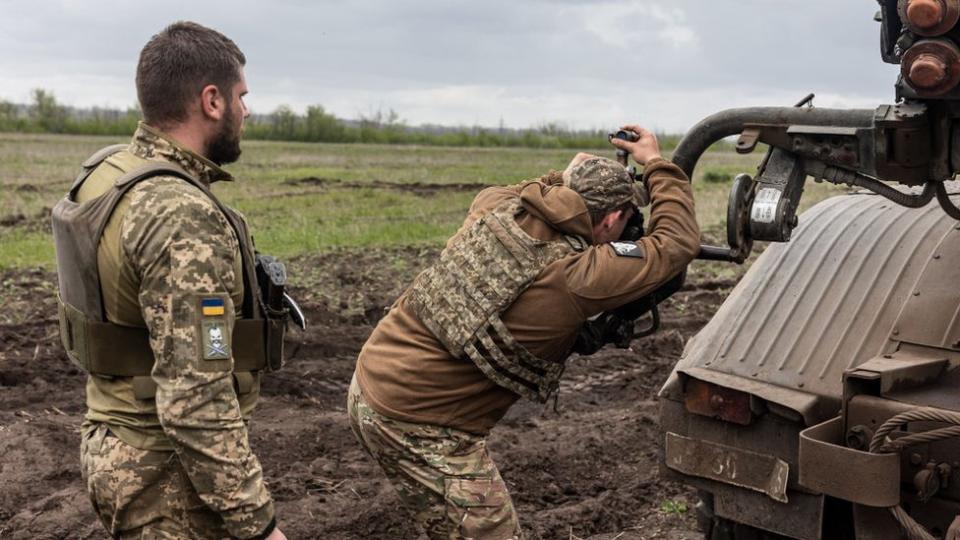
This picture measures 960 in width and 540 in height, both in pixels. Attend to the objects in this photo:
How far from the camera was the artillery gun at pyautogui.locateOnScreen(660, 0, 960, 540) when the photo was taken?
3.12 m

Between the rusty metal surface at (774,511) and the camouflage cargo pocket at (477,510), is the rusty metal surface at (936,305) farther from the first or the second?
Answer: the camouflage cargo pocket at (477,510)

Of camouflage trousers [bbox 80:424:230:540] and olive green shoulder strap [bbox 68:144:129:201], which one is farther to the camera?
olive green shoulder strap [bbox 68:144:129:201]

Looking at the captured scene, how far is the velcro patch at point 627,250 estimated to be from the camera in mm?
3605

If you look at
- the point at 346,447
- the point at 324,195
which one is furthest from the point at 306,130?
the point at 346,447

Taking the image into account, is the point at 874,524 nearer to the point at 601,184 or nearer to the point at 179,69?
the point at 601,184

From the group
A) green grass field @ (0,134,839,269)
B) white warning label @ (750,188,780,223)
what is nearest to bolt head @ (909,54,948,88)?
white warning label @ (750,188,780,223)

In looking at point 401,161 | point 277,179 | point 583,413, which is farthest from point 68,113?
point 583,413

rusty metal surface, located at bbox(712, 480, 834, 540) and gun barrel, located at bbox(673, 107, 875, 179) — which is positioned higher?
gun barrel, located at bbox(673, 107, 875, 179)

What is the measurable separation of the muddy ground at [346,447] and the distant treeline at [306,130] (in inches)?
1589

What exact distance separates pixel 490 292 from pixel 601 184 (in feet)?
1.63

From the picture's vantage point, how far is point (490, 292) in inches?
143

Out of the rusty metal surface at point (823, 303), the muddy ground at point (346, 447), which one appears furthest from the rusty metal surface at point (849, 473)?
the muddy ground at point (346, 447)

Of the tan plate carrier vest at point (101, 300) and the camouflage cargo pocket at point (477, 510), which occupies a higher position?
the tan plate carrier vest at point (101, 300)

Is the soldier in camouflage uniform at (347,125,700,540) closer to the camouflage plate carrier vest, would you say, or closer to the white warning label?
the camouflage plate carrier vest
